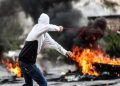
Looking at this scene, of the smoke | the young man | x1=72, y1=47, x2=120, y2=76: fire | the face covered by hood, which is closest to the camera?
the young man

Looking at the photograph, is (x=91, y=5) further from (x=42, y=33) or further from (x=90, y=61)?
(x=42, y=33)

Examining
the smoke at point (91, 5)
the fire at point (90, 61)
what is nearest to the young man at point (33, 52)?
the fire at point (90, 61)

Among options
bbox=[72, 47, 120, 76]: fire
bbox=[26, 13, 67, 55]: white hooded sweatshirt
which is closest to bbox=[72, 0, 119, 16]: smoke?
bbox=[72, 47, 120, 76]: fire

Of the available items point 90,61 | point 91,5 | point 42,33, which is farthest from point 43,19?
point 91,5

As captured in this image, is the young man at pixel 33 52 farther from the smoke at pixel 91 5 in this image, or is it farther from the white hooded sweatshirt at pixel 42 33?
the smoke at pixel 91 5

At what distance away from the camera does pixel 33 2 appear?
36.5m

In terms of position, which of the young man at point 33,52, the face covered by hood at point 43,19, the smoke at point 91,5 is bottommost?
the young man at point 33,52

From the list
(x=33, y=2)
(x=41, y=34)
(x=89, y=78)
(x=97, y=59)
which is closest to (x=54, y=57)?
(x=33, y=2)

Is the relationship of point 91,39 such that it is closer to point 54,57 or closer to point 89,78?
point 54,57

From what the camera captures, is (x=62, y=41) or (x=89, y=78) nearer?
(x=89, y=78)

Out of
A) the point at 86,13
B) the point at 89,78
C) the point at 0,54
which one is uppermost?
the point at 86,13

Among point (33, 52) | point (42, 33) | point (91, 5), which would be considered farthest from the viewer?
point (91, 5)

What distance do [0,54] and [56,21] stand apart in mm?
4478

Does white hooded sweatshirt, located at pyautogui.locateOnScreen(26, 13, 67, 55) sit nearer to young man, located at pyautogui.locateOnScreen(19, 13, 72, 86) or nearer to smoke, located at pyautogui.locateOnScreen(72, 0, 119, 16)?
young man, located at pyautogui.locateOnScreen(19, 13, 72, 86)
